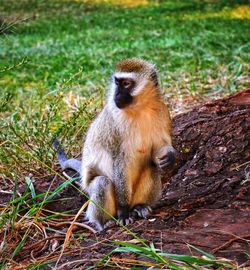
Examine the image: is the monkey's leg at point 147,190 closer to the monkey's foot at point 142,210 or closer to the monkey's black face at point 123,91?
the monkey's foot at point 142,210

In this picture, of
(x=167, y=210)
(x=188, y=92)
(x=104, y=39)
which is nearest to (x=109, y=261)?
(x=167, y=210)

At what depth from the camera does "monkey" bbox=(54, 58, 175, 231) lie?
4055mm

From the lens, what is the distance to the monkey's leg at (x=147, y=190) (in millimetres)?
4232

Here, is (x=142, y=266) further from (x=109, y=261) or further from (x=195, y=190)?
(x=195, y=190)

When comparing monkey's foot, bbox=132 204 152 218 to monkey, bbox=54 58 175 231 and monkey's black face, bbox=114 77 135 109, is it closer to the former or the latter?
monkey, bbox=54 58 175 231

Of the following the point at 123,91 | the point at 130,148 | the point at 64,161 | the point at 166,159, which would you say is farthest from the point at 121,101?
the point at 64,161

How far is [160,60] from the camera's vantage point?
973cm

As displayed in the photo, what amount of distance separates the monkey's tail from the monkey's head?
2.94 feet

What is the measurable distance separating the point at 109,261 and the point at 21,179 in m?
1.99

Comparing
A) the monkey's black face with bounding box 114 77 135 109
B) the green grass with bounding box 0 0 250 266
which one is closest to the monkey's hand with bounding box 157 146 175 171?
the monkey's black face with bounding box 114 77 135 109

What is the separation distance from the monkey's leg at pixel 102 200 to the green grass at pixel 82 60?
31 centimetres

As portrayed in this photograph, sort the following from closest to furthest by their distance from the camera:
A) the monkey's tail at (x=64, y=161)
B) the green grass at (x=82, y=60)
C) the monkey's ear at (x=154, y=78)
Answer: the monkey's ear at (x=154, y=78)
the monkey's tail at (x=64, y=161)
the green grass at (x=82, y=60)

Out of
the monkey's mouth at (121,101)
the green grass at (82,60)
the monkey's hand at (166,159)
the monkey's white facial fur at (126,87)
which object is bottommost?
the green grass at (82,60)

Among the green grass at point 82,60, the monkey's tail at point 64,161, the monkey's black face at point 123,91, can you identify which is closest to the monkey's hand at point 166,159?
the monkey's black face at point 123,91
